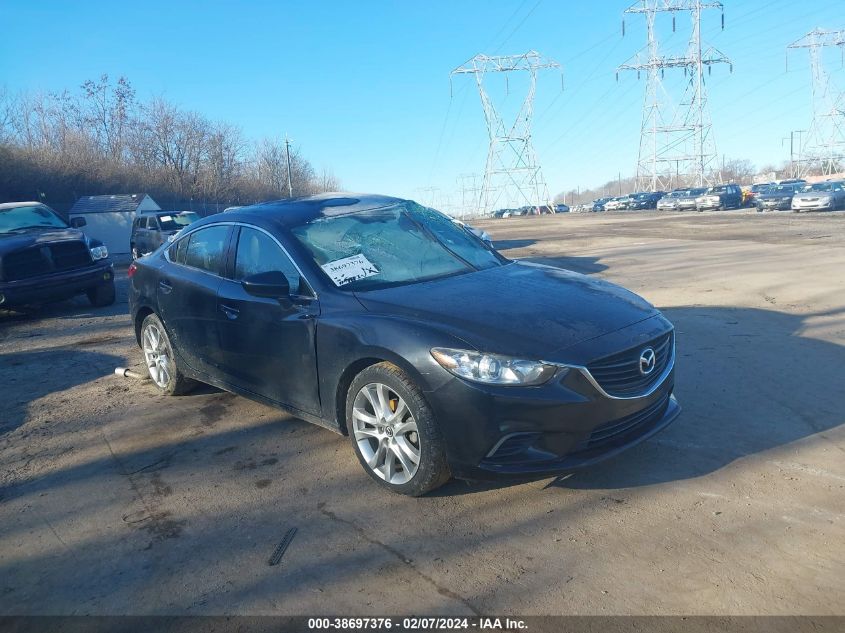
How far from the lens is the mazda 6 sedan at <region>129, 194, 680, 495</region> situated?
3.18 meters

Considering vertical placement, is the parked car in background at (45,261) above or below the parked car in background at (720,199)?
below

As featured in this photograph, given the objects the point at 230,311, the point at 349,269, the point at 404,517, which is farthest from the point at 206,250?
the point at 404,517

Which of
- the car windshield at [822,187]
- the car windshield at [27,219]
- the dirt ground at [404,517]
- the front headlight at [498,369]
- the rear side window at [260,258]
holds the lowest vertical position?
the dirt ground at [404,517]

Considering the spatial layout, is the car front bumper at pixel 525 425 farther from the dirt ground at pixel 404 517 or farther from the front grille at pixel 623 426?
the dirt ground at pixel 404 517

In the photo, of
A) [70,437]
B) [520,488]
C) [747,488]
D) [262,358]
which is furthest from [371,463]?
[70,437]

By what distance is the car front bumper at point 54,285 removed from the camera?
9.12 meters

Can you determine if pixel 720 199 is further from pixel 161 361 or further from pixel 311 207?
pixel 161 361

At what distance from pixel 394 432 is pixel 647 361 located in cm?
144

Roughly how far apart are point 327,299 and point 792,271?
1000 centimetres

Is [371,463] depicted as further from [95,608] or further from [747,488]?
[747,488]

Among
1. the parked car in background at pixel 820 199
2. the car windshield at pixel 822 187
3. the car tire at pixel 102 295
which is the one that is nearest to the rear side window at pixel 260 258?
the car tire at pixel 102 295

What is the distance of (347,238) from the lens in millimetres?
4430

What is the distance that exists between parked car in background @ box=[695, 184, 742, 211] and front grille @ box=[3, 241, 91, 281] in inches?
1639

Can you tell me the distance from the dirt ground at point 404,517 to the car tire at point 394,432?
0.49ft
